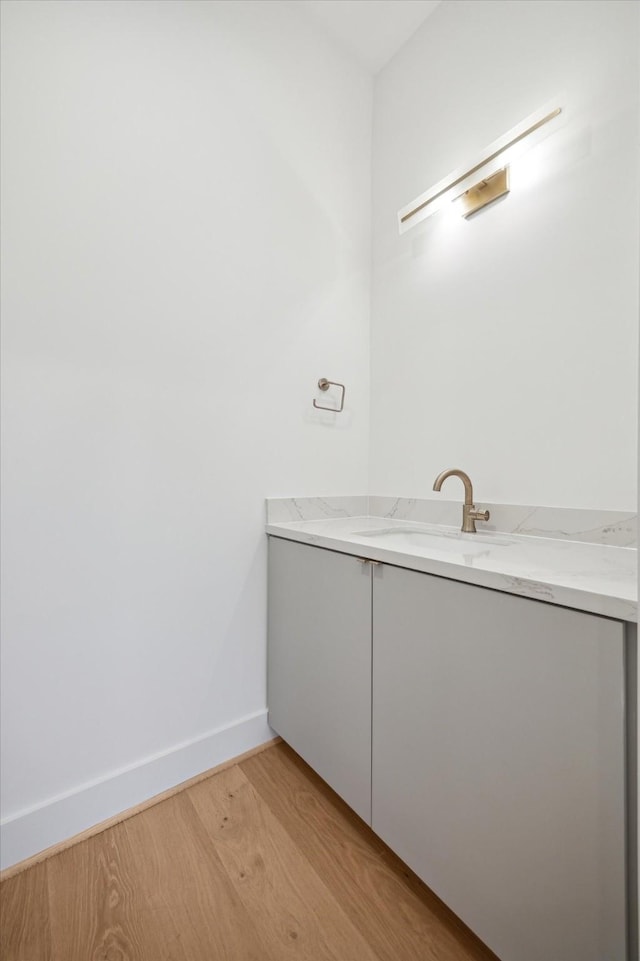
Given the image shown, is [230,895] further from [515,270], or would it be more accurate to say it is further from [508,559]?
[515,270]

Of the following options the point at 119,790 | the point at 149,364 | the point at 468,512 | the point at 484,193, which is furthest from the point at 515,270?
the point at 119,790

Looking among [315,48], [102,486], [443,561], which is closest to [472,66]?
[315,48]

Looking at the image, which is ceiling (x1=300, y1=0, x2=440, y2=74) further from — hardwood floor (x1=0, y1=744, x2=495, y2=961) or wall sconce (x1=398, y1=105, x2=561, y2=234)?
hardwood floor (x1=0, y1=744, x2=495, y2=961)

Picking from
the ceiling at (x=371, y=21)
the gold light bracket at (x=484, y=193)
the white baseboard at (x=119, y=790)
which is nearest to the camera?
the white baseboard at (x=119, y=790)

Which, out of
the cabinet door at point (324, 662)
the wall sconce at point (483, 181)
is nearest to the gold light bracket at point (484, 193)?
the wall sconce at point (483, 181)

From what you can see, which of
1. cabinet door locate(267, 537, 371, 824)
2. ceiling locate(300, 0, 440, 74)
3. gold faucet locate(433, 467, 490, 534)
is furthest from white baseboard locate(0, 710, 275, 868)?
ceiling locate(300, 0, 440, 74)

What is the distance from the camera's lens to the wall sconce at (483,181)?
3.72ft

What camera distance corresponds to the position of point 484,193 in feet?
4.39

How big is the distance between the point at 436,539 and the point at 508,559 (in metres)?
0.43

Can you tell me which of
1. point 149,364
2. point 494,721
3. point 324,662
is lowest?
point 324,662

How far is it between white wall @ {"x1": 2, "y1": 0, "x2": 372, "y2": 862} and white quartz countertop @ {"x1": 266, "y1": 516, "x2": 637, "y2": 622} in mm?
361

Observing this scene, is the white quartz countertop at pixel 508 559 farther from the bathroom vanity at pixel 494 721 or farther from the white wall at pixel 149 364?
the white wall at pixel 149 364

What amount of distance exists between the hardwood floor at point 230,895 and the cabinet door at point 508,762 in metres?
0.13

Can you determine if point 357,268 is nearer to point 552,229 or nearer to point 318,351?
point 318,351
